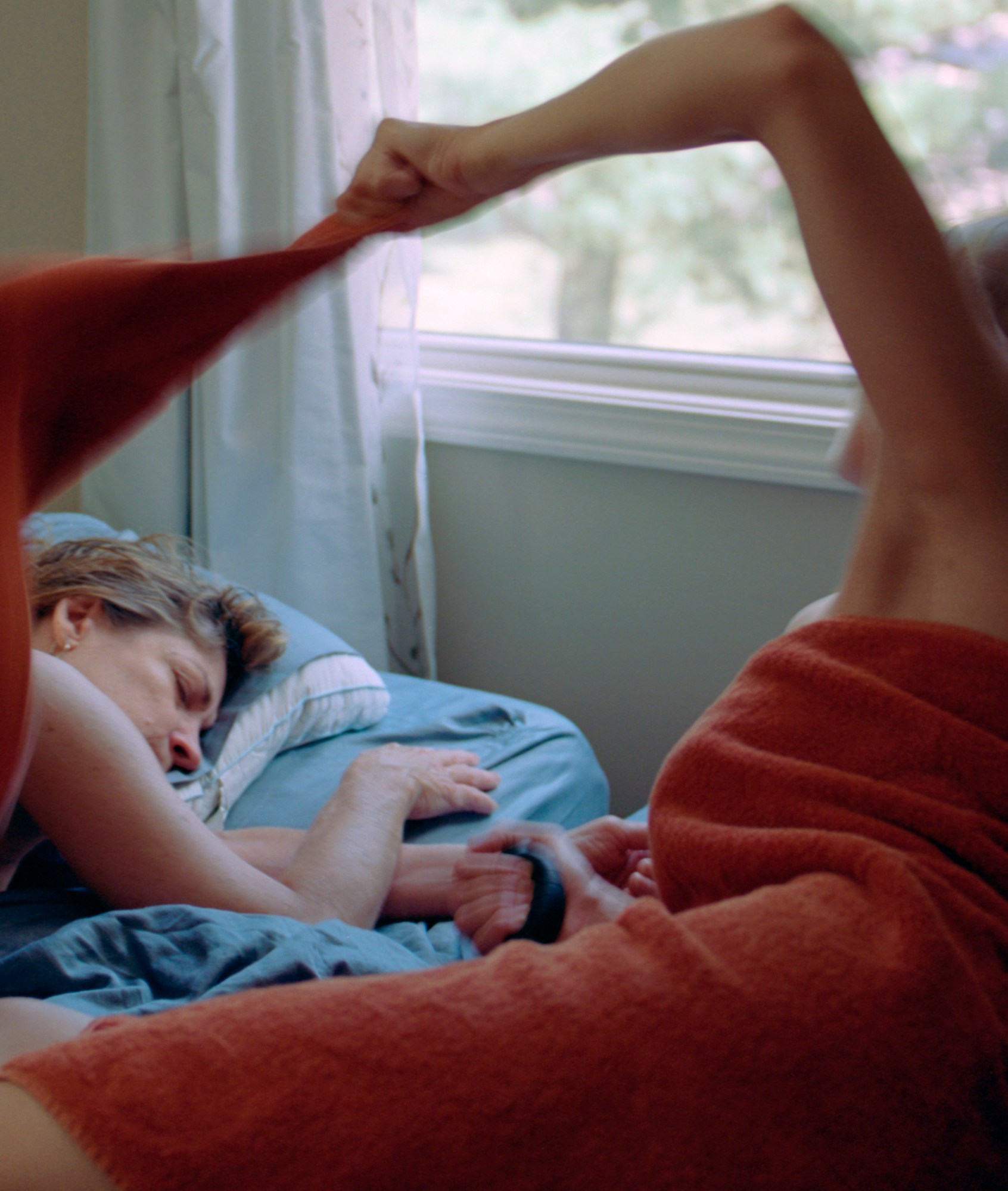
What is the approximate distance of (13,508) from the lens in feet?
2.08

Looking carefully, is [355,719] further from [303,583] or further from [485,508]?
[485,508]

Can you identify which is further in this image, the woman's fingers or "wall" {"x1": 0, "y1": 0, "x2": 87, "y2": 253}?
"wall" {"x1": 0, "y1": 0, "x2": 87, "y2": 253}

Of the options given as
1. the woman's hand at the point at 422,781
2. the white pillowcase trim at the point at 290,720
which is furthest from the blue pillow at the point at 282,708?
the woman's hand at the point at 422,781

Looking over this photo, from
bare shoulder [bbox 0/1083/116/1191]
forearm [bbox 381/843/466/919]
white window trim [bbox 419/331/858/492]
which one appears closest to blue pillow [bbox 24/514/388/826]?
forearm [bbox 381/843/466/919]

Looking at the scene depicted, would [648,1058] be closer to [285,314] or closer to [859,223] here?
[859,223]

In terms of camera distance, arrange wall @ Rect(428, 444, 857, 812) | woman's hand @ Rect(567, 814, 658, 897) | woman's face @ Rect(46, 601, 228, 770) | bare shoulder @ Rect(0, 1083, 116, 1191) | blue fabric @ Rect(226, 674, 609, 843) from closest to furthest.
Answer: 1. bare shoulder @ Rect(0, 1083, 116, 1191)
2. woman's hand @ Rect(567, 814, 658, 897)
3. woman's face @ Rect(46, 601, 228, 770)
4. blue fabric @ Rect(226, 674, 609, 843)
5. wall @ Rect(428, 444, 857, 812)

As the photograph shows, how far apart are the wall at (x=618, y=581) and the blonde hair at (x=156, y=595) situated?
25.1 inches

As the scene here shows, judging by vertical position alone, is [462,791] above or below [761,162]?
below

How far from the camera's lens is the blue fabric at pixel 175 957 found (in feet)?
2.57

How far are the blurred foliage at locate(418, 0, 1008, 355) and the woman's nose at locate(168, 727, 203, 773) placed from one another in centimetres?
107

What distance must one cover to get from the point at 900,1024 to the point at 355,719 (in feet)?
3.30

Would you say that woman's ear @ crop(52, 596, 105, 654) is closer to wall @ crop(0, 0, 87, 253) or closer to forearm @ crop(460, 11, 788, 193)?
forearm @ crop(460, 11, 788, 193)

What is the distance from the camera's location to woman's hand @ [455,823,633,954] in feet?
2.41

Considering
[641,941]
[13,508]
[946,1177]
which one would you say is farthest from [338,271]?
[946,1177]
